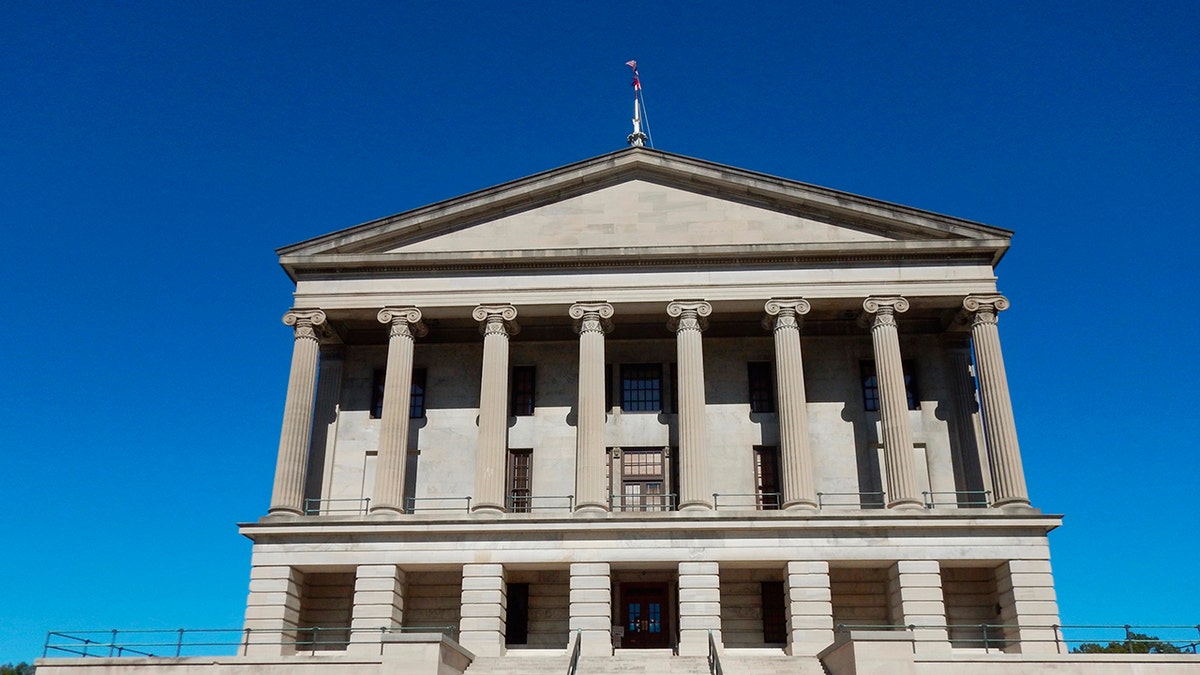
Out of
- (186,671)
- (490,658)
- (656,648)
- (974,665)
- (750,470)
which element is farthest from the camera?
(750,470)

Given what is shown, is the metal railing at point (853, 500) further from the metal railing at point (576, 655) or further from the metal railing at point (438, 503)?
the metal railing at point (438, 503)

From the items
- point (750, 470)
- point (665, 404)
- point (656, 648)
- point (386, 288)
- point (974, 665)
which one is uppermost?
point (386, 288)

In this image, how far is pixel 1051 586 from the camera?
31.8 m

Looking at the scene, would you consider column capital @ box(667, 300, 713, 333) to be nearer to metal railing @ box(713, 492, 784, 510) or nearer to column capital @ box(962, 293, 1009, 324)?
metal railing @ box(713, 492, 784, 510)

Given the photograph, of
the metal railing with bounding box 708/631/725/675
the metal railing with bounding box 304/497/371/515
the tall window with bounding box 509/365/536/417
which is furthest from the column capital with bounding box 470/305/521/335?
the metal railing with bounding box 708/631/725/675

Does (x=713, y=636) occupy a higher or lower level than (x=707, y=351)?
lower

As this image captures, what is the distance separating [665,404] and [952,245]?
11.7 meters

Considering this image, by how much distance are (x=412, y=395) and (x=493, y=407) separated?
16.8 ft

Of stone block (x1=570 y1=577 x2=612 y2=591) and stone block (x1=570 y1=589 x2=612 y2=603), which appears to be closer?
stone block (x1=570 y1=589 x2=612 y2=603)

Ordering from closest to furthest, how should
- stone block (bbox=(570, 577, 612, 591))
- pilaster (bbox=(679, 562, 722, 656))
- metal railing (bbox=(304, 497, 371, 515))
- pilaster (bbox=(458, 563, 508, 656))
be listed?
pilaster (bbox=(679, 562, 722, 656))
pilaster (bbox=(458, 563, 508, 656))
stone block (bbox=(570, 577, 612, 591))
metal railing (bbox=(304, 497, 371, 515))

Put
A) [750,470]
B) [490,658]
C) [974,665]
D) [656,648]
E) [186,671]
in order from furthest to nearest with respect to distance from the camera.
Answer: [750,470]
[656,648]
[490,658]
[186,671]
[974,665]

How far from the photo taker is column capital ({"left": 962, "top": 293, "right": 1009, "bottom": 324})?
3584 centimetres

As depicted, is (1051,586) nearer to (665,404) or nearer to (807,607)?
(807,607)

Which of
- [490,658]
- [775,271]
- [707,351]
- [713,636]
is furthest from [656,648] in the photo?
[775,271]
